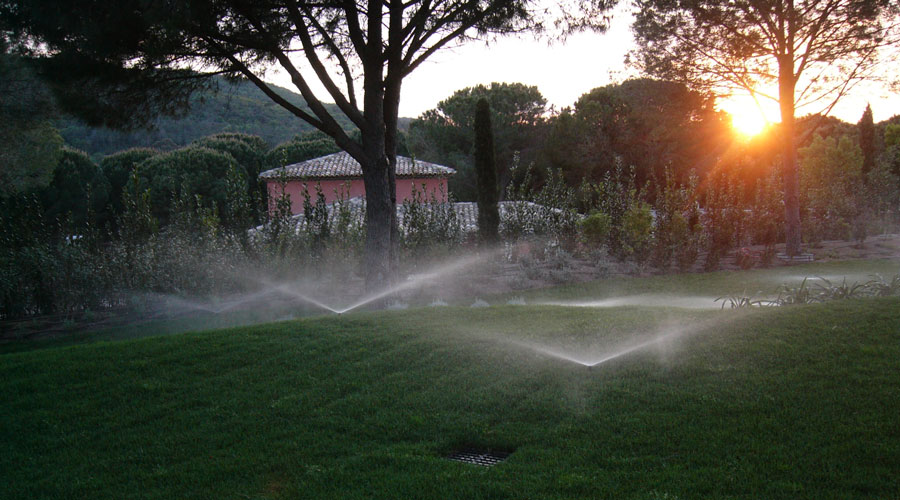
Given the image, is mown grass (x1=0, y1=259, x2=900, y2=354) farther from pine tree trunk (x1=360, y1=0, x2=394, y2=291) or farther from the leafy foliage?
the leafy foliage

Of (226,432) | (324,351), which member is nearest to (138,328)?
(324,351)

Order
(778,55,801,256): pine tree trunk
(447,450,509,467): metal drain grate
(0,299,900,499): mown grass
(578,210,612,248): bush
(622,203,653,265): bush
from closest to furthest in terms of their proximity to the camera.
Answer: (0,299,900,499): mown grass
(447,450,509,467): metal drain grate
(622,203,653,265): bush
(578,210,612,248): bush
(778,55,801,256): pine tree trunk

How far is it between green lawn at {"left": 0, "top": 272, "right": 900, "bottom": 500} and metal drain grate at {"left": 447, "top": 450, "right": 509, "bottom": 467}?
0.29 feet

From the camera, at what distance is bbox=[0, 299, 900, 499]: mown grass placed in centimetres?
298

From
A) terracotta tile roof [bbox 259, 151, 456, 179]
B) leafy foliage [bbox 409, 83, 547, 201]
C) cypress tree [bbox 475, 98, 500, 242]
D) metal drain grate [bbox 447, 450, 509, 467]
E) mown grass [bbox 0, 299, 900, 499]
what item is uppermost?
leafy foliage [bbox 409, 83, 547, 201]

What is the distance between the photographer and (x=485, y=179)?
41.2 feet

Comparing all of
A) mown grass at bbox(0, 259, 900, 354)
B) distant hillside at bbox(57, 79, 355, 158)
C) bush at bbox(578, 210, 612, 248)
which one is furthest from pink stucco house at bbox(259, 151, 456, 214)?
mown grass at bbox(0, 259, 900, 354)

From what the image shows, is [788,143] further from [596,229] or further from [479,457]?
[479,457]

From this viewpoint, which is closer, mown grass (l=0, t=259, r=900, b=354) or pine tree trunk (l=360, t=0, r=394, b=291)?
mown grass (l=0, t=259, r=900, b=354)

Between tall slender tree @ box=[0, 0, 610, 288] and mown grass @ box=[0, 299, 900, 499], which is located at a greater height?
tall slender tree @ box=[0, 0, 610, 288]

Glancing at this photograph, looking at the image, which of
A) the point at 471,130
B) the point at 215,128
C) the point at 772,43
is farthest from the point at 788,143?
the point at 215,128

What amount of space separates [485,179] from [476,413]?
9.04 meters

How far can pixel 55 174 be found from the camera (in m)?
27.3

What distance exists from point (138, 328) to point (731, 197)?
10005 millimetres
